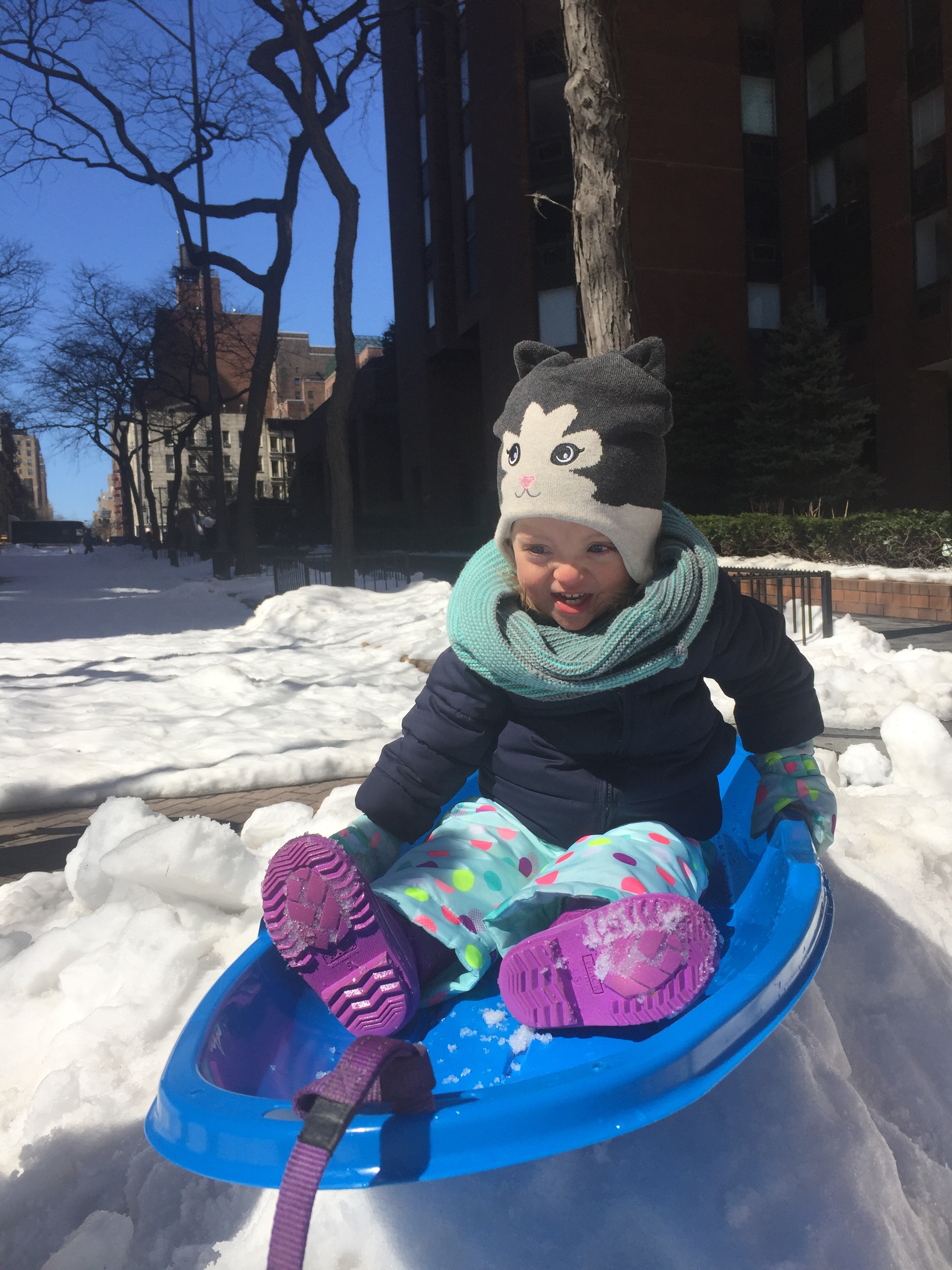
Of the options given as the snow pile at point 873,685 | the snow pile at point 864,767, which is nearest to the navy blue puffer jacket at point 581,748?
the snow pile at point 864,767

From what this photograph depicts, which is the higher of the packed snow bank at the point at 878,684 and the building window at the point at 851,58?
the building window at the point at 851,58

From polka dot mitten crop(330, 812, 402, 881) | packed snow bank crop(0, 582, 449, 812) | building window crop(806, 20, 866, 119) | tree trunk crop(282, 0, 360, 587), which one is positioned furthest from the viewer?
building window crop(806, 20, 866, 119)

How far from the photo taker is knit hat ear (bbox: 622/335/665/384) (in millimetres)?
2035

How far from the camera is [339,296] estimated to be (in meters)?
12.9

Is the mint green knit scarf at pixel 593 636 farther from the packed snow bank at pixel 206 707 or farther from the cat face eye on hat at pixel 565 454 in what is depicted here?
the packed snow bank at pixel 206 707

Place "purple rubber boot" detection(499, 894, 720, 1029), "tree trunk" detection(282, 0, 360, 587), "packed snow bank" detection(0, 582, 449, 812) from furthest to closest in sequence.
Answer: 1. "tree trunk" detection(282, 0, 360, 587)
2. "packed snow bank" detection(0, 582, 449, 812)
3. "purple rubber boot" detection(499, 894, 720, 1029)

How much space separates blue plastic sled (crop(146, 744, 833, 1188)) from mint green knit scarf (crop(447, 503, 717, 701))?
0.53 metres

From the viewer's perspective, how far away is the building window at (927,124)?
18.3 metres

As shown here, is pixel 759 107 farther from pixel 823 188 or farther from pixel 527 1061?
pixel 527 1061

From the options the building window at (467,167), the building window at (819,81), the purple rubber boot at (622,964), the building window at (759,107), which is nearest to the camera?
the purple rubber boot at (622,964)

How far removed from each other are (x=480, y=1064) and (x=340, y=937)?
0.32m

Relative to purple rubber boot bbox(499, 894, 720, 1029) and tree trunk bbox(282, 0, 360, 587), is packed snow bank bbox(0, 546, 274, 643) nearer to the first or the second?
tree trunk bbox(282, 0, 360, 587)

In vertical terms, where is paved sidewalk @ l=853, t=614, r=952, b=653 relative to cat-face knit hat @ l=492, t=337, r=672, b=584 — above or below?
below

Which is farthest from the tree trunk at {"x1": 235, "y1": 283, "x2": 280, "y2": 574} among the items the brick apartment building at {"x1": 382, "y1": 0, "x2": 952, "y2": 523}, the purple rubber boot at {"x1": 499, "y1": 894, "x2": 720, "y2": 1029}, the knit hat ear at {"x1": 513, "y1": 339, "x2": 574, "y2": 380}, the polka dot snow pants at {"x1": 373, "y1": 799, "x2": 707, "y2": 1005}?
the purple rubber boot at {"x1": 499, "y1": 894, "x2": 720, "y2": 1029}
